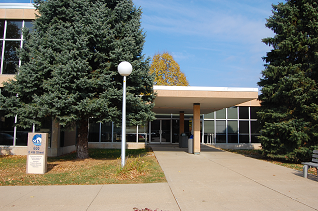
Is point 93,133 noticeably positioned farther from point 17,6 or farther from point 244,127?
point 244,127

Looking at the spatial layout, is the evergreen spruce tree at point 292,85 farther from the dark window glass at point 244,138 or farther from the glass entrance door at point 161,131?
the glass entrance door at point 161,131

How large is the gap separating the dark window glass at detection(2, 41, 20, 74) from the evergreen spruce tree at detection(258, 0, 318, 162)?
47.7 feet

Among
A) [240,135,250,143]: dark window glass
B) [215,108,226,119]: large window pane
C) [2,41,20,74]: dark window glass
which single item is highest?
[2,41,20,74]: dark window glass

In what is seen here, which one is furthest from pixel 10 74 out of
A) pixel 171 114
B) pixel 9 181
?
pixel 171 114

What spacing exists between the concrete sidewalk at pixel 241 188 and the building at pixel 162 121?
161 inches

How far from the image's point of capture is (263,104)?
12.0m

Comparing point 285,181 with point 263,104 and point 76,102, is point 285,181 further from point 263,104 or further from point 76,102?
point 76,102

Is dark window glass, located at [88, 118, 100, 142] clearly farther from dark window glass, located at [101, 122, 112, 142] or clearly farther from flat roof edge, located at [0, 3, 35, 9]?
flat roof edge, located at [0, 3, 35, 9]

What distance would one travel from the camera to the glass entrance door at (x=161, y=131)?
22047mm

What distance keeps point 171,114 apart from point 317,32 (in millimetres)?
14046

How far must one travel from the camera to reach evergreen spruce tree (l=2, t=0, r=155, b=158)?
848 centimetres

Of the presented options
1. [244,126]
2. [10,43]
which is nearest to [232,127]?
[244,126]

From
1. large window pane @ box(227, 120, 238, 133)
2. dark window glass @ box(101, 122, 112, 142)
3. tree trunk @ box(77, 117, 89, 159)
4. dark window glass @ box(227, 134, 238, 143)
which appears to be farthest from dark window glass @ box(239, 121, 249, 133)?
tree trunk @ box(77, 117, 89, 159)

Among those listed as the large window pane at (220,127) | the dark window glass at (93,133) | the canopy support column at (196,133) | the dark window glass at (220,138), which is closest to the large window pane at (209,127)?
the large window pane at (220,127)
